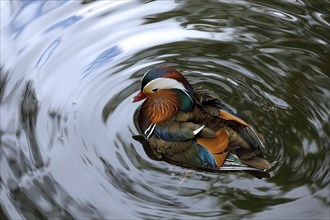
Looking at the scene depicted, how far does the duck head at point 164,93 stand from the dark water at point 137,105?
0.20 meters

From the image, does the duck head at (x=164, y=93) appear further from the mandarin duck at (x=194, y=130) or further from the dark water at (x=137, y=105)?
the dark water at (x=137, y=105)

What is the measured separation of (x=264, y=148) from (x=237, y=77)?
0.67 m

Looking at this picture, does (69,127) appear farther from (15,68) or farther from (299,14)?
(299,14)

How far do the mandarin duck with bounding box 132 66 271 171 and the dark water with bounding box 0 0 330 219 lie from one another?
2.9 inches

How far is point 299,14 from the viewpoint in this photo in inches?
159

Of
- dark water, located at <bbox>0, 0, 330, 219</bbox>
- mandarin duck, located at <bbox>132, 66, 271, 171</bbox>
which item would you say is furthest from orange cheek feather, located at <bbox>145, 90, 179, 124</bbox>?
dark water, located at <bbox>0, 0, 330, 219</bbox>

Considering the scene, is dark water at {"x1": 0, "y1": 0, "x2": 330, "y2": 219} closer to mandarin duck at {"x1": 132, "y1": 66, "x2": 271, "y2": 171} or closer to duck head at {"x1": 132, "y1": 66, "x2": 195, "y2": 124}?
mandarin duck at {"x1": 132, "y1": 66, "x2": 271, "y2": 171}

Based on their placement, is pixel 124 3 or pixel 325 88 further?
pixel 124 3

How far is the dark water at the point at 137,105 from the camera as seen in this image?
2.80 meters

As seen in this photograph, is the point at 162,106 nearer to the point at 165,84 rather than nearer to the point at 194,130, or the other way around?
the point at 165,84

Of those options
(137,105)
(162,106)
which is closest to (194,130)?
(162,106)

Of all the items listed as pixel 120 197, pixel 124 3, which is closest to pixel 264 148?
pixel 120 197

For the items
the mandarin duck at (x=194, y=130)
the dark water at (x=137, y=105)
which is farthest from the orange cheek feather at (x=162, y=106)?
the dark water at (x=137, y=105)

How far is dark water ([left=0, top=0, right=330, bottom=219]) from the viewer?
280cm
